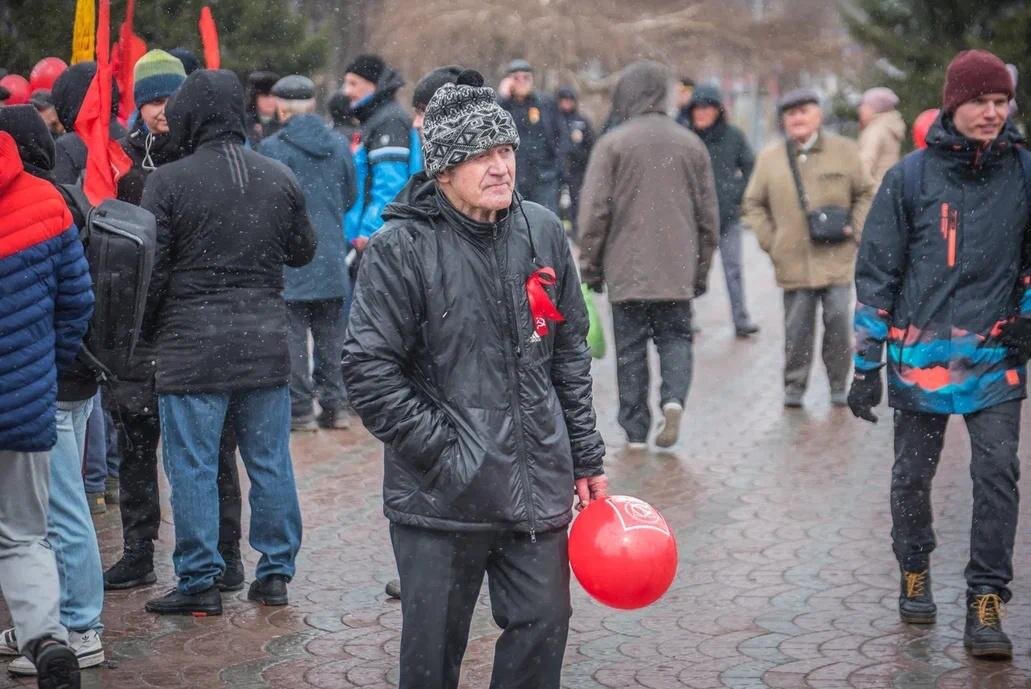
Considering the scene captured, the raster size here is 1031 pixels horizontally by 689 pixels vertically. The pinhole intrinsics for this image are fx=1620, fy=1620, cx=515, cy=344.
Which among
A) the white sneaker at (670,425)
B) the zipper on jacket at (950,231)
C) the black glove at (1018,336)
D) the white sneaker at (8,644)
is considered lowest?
the white sneaker at (670,425)

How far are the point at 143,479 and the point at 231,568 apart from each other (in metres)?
0.51

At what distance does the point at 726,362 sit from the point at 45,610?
340 inches

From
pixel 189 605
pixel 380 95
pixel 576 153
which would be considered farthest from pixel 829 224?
pixel 576 153

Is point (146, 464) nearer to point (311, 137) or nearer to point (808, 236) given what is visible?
point (311, 137)

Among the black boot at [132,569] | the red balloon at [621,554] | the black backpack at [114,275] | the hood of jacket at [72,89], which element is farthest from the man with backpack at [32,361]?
the hood of jacket at [72,89]

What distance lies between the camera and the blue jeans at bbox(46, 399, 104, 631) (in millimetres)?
5469

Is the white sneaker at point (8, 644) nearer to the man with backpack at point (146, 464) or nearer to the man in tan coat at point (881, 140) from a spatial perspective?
the man with backpack at point (146, 464)

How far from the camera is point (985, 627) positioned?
18.4 feet

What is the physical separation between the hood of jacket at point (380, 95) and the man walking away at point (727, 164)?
179 inches

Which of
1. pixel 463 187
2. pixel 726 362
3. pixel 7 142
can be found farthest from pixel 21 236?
pixel 726 362

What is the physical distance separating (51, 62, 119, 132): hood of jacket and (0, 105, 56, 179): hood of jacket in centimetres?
170

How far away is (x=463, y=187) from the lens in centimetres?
426

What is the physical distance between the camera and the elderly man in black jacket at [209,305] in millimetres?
6117

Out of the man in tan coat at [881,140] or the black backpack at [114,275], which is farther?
the man in tan coat at [881,140]
